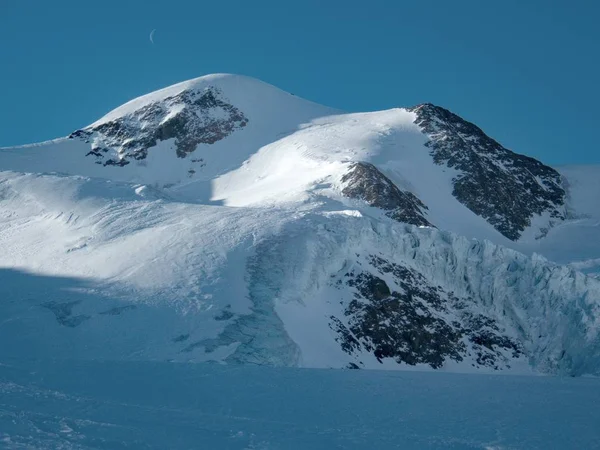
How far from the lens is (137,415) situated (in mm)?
20828

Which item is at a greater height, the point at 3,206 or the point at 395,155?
the point at 395,155

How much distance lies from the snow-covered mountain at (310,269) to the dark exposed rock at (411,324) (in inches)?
4.4

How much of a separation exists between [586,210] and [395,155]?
77.2 feet

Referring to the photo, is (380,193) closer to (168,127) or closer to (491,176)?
(491,176)

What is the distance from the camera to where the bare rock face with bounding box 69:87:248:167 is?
3474 inches

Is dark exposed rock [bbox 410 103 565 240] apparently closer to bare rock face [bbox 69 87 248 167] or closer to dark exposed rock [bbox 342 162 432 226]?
dark exposed rock [bbox 342 162 432 226]

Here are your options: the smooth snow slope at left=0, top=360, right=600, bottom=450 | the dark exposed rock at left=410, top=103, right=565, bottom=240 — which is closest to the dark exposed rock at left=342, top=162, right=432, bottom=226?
the dark exposed rock at left=410, top=103, right=565, bottom=240

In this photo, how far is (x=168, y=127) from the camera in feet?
299

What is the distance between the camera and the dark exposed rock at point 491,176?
2827 inches

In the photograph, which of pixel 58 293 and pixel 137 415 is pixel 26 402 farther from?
pixel 58 293

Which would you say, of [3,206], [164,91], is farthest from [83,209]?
[164,91]

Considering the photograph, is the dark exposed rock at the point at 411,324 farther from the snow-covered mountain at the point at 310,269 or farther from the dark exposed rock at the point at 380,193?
the dark exposed rock at the point at 380,193

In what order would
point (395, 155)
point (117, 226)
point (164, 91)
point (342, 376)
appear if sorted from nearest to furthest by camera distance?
point (342, 376) < point (117, 226) < point (395, 155) < point (164, 91)

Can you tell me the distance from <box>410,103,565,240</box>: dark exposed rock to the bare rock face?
2616 centimetres
